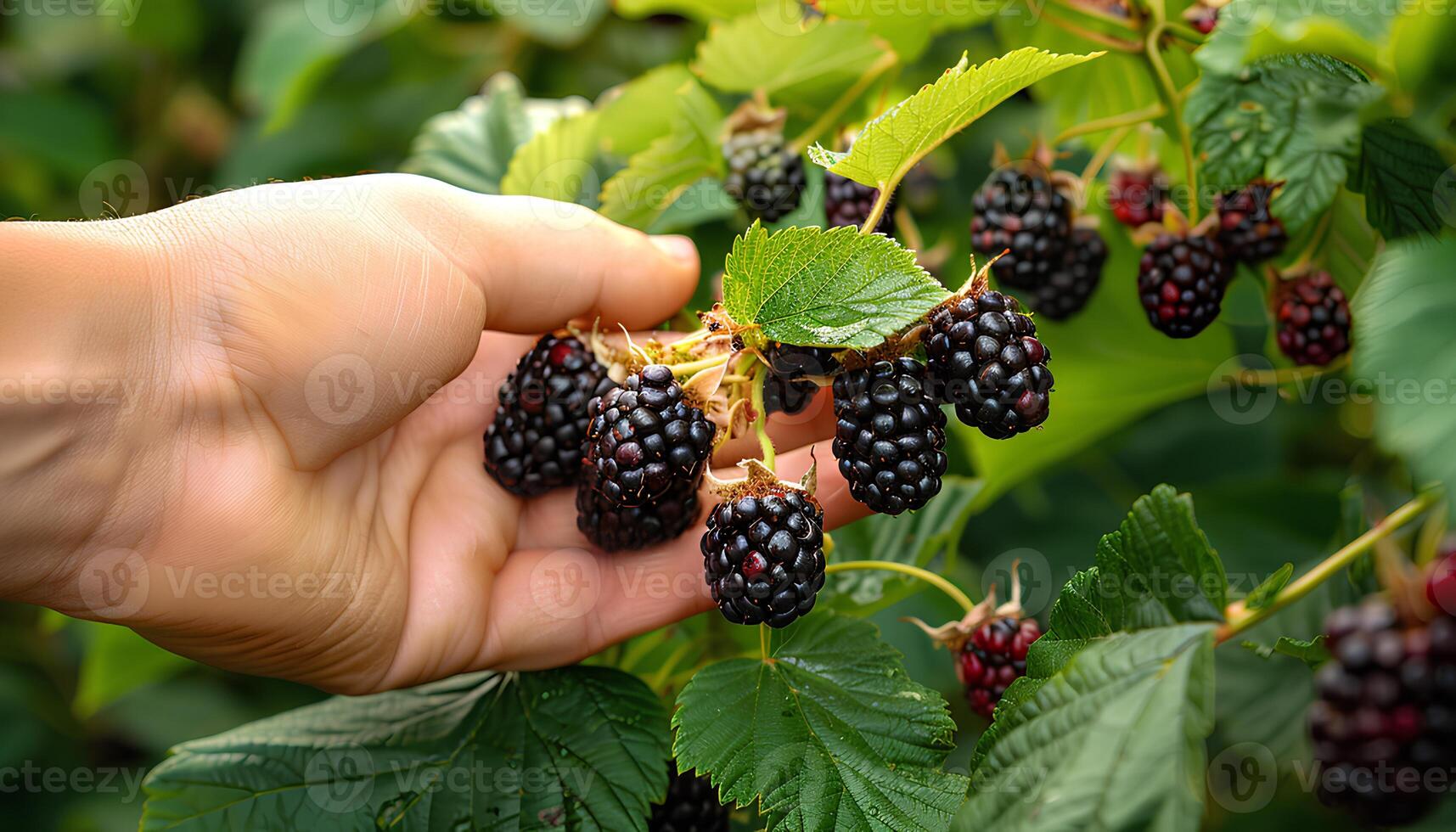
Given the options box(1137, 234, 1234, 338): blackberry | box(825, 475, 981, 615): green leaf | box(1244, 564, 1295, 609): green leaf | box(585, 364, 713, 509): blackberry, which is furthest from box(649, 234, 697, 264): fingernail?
box(1244, 564, 1295, 609): green leaf

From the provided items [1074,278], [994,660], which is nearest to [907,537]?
[994,660]

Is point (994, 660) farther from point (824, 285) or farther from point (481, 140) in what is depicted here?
point (481, 140)

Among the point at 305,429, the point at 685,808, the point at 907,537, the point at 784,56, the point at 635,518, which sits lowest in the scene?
the point at 685,808

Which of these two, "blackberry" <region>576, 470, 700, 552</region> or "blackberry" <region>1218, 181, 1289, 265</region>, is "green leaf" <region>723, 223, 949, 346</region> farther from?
"blackberry" <region>1218, 181, 1289, 265</region>

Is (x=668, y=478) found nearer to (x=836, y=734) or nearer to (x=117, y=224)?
(x=836, y=734)

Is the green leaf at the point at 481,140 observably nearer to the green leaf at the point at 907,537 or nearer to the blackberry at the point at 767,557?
the green leaf at the point at 907,537

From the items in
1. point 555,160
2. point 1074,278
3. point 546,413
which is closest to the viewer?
point 546,413

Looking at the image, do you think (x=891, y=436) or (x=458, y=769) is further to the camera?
(x=458, y=769)

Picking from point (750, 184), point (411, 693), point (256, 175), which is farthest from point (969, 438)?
point (256, 175)
